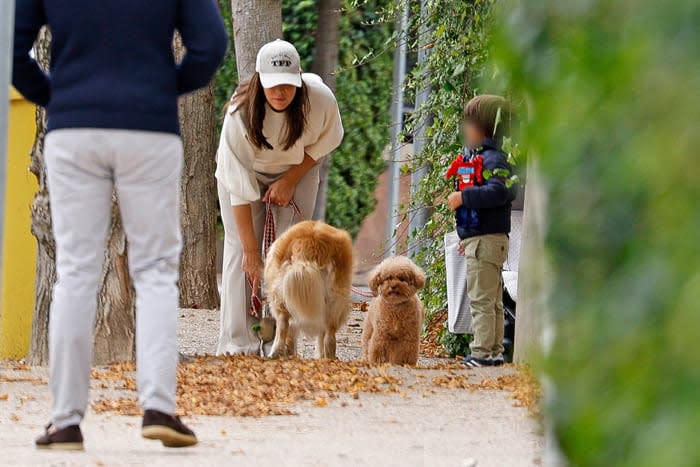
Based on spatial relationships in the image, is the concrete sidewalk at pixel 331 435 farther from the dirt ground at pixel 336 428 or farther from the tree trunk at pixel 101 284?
the tree trunk at pixel 101 284

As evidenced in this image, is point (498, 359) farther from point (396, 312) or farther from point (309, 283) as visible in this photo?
point (309, 283)

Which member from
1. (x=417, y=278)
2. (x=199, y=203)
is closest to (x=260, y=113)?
(x=417, y=278)

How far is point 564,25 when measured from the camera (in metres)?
1.26

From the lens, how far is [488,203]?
7707 millimetres

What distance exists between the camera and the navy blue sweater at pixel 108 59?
4438 millimetres

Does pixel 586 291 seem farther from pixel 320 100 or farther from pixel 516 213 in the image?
pixel 516 213

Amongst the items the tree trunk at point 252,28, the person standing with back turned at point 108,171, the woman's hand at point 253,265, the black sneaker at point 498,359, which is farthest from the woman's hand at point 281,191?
the person standing with back turned at point 108,171

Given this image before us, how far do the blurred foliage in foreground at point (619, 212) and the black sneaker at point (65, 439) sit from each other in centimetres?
345

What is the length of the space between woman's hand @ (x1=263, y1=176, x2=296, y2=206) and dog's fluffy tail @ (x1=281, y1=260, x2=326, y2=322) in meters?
0.49

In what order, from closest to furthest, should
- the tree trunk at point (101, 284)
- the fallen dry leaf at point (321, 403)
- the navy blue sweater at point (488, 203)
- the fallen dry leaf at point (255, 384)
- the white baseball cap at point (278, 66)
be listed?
the fallen dry leaf at point (255, 384)
the fallen dry leaf at point (321, 403)
the tree trunk at point (101, 284)
the white baseball cap at point (278, 66)
the navy blue sweater at point (488, 203)

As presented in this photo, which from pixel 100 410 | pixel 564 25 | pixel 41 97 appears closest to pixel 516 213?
pixel 100 410

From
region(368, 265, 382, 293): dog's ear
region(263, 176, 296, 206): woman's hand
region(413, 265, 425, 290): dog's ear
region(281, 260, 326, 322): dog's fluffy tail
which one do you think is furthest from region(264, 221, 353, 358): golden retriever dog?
region(413, 265, 425, 290): dog's ear

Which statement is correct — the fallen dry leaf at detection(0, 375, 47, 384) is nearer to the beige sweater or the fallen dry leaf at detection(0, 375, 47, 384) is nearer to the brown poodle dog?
the beige sweater

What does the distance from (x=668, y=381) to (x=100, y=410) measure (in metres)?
4.96
